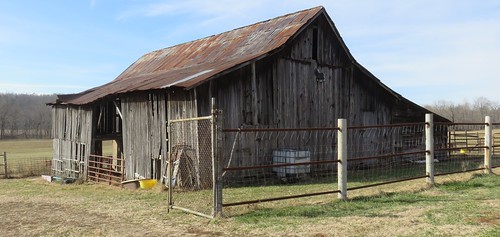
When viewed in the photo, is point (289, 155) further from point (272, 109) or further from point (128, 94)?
point (128, 94)

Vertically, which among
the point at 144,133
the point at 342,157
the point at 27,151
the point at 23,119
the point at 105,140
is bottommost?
the point at 27,151

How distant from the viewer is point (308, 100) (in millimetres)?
18547

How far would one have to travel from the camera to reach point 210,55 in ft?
70.4

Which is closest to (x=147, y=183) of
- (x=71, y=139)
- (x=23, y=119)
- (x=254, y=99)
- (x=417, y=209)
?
(x=254, y=99)

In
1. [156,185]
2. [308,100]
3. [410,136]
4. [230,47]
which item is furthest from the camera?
[410,136]

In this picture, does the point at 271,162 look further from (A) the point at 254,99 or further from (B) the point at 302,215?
(B) the point at 302,215

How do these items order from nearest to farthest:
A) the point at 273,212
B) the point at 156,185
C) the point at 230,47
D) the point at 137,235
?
the point at 137,235, the point at 273,212, the point at 156,185, the point at 230,47

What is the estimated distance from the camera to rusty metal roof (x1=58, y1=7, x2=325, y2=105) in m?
16.4

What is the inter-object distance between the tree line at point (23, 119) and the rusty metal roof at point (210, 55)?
84170mm

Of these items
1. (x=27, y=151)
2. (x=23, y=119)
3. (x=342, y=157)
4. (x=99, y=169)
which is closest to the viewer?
(x=342, y=157)

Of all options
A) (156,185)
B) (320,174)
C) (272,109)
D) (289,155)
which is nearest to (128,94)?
(156,185)

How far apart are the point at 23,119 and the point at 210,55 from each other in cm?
11349

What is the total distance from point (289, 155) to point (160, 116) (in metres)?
4.84

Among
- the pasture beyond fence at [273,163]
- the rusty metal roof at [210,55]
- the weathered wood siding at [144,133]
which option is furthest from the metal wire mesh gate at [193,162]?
the rusty metal roof at [210,55]
